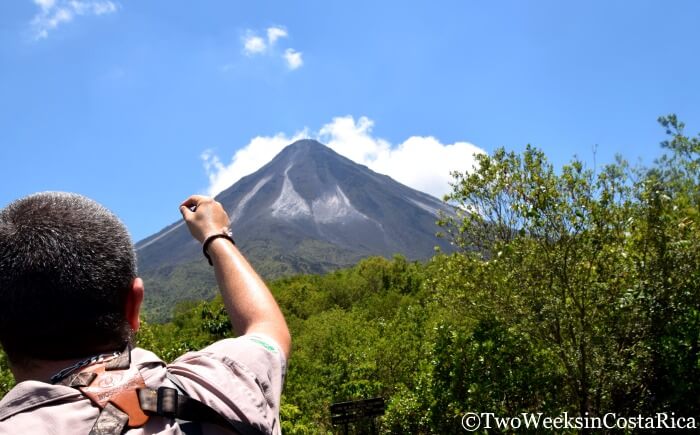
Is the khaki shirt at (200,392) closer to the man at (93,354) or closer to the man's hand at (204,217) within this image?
the man at (93,354)

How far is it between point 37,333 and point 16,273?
12 centimetres

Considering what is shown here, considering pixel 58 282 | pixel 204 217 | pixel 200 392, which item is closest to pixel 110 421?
pixel 200 392

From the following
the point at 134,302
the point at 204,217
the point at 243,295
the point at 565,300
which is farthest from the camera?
the point at 565,300

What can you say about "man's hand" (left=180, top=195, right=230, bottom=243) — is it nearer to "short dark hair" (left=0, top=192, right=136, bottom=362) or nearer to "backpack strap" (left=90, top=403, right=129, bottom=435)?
"short dark hair" (left=0, top=192, right=136, bottom=362)

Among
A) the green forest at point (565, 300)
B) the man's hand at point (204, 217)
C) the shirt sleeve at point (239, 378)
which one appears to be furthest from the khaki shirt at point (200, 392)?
the green forest at point (565, 300)

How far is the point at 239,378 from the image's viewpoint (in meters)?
1.13

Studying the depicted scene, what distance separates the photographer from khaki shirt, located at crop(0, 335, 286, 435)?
92 cm

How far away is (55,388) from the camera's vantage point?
0.97 meters

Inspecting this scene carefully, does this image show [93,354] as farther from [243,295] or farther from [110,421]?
[243,295]

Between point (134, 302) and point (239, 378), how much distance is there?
11.7 inches

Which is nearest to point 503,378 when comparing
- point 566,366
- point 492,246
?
point 566,366

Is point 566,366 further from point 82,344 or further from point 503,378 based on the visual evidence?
point 82,344

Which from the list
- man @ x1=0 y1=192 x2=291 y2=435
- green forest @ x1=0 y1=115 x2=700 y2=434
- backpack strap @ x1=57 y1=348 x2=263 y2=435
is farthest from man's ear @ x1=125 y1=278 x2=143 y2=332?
green forest @ x1=0 y1=115 x2=700 y2=434

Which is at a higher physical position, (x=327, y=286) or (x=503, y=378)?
(x=327, y=286)
